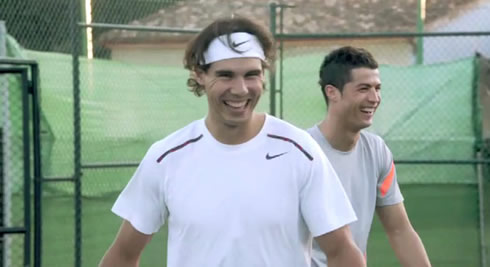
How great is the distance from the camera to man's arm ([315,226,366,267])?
3279mm

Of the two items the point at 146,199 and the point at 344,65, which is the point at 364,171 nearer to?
the point at 344,65

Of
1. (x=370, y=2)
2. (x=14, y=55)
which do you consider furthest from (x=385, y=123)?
(x=370, y=2)

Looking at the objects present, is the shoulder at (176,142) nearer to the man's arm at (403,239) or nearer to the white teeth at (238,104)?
the white teeth at (238,104)

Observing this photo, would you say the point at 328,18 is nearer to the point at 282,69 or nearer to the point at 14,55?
the point at 282,69

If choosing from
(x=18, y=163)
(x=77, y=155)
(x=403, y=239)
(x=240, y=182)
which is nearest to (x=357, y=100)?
(x=403, y=239)

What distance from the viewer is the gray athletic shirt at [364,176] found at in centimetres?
479

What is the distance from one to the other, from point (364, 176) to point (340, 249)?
158cm

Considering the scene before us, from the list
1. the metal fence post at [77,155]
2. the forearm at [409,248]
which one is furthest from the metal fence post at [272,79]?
the forearm at [409,248]

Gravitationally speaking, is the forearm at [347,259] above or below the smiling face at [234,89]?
below

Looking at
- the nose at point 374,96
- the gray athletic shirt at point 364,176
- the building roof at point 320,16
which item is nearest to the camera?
the gray athletic shirt at point 364,176

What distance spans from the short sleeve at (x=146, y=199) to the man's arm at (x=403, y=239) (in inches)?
67.6

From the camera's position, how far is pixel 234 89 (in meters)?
3.27

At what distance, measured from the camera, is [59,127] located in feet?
25.2

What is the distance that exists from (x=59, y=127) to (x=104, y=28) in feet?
2.74
